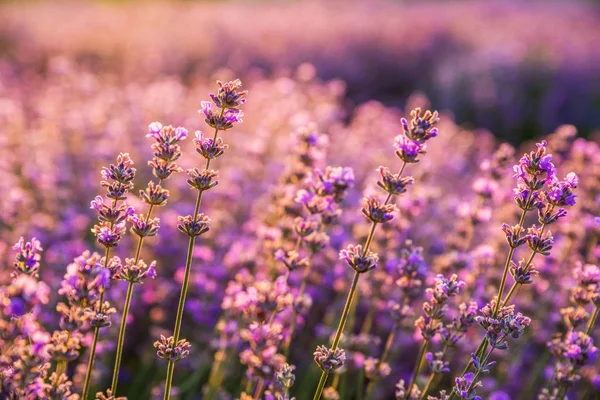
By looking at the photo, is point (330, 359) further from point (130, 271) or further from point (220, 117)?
point (220, 117)

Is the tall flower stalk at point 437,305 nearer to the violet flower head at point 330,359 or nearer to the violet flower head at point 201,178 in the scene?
the violet flower head at point 330,359

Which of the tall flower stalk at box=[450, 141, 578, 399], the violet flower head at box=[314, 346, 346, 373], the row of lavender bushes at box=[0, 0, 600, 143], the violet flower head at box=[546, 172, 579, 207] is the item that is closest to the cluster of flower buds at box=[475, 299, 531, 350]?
the tall flower stalk at box=[450, 141, 578, 399]

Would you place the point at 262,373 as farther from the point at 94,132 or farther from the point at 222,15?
the point at 222,15

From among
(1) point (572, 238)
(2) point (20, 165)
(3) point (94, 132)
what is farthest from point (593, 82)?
(2) point (20, 165)

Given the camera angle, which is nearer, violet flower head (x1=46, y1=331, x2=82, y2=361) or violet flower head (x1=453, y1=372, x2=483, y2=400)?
violet flower head (x1=46, y1=331, x2=82, y2=361)

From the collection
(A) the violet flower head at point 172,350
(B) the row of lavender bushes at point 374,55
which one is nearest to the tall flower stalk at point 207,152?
(A) the violet flower head at point 172,350

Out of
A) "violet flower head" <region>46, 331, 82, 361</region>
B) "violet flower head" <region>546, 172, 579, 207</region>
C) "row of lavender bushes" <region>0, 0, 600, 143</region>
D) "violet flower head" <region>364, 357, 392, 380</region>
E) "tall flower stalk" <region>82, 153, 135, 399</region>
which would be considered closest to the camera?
"violet flower head" <region>46, 331, 82, 361</region>

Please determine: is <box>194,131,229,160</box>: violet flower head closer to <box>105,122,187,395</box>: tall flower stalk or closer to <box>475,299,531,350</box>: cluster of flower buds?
<box>105,122,187,395</box>: tall flower stalk
